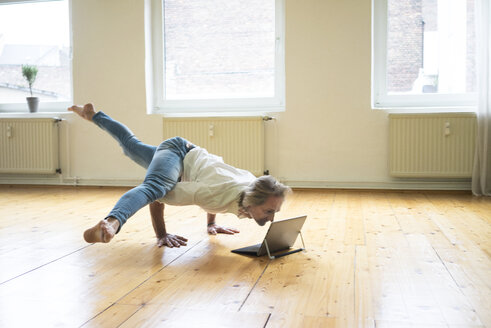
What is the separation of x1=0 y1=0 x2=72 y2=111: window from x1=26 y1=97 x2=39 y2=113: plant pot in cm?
11

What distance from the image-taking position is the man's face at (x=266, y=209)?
1.90 meters

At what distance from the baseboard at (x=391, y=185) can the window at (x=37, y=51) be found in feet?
8.59

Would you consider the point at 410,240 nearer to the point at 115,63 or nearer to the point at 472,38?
the point at 472,38

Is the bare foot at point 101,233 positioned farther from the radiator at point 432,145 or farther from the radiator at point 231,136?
the radiator at point 432,145

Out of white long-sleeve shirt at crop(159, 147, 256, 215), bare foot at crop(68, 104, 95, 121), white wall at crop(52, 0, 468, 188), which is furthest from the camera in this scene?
white wall at crop(52, 0, 468, 188)

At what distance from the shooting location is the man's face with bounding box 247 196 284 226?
190 cm

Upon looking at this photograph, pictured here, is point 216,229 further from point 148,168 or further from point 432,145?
point 432,145

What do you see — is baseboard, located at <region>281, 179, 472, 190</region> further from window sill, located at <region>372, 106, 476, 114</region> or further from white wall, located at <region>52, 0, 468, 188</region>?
window sill, located at <region>372, 106, 476, 114</region>

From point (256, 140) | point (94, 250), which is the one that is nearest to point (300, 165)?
point (256, 140)

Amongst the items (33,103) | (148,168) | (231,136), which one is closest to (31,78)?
(33,103)

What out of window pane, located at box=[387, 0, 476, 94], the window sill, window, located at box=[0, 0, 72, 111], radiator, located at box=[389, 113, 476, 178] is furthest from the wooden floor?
window, located at box=[0, 0, 72, 111]

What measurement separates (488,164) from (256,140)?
1.97 m

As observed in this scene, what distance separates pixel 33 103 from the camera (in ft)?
16.1

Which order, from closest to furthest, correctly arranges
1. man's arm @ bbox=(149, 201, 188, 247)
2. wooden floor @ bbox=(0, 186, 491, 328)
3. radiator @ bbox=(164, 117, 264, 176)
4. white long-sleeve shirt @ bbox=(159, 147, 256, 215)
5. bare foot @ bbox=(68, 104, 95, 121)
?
wooden floor @ bbox=(0, 186, 491, 328) → white long-sleeve shirt @ bbox=(159, 147, 256, 215) → man's arm @ bbox=(149, 201, 188, 247) → bare foot @ bbox=(68, 104, 95, 121) → radiator @ bbox=(164, 117, 264, 176)
